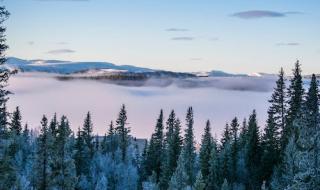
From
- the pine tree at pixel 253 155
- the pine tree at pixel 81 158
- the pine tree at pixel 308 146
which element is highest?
the pine tree at pixel 308 146

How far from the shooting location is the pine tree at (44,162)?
43.1 m

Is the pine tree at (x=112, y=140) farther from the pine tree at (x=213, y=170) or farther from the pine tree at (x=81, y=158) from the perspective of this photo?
the pine tree at (x=213, y=170)

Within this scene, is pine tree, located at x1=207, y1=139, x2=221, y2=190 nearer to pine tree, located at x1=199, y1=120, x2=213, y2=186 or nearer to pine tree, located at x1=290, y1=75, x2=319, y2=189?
pine tree, located at x1=199, y1=120, x2=213, y2=186

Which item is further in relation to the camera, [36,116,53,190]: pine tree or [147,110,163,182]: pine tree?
[147,110,163,182]: pine tree

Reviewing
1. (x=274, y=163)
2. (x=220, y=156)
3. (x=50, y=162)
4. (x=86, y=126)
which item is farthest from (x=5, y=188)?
(x=86, y=126)

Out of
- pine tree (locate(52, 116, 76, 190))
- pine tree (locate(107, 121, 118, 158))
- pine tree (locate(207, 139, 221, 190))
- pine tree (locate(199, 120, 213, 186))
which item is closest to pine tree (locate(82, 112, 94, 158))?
pine tree (locate(107, 121, 118, 158))

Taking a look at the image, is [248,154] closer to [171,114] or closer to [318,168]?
[171,114]

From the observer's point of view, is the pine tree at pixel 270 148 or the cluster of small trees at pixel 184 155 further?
the pine tree at pixel 270 148

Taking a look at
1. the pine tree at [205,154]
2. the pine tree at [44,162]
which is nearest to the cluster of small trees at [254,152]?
the pine tree at [205,154]

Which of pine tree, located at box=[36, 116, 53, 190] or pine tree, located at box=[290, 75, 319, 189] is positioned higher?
pine tree, located at box=[290, 75, 319, 189]

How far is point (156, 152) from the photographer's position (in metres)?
88.1

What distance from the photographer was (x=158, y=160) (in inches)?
3381

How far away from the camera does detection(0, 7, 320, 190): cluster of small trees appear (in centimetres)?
2602

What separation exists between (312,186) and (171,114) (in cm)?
6878
